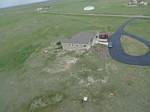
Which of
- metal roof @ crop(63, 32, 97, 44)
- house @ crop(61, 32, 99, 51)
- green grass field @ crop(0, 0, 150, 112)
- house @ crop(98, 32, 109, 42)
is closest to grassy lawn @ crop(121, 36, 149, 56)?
green grass field @ crop(0, 0, 150, 112)

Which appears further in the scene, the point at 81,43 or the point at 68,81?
the point at 81,43

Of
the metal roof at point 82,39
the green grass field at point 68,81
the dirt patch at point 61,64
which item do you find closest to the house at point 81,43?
the metal roof at point 82,39

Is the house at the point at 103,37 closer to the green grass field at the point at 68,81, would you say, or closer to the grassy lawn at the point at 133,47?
the green grass field at the point at 68,81

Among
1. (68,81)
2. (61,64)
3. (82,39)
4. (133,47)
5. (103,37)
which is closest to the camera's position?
(68,81)

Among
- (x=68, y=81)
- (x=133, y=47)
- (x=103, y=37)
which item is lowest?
(x=68, y=81)

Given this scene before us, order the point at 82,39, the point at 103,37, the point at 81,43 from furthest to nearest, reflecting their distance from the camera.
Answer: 1. the point at 103,37
2. the point at 82,39
3. the point at 81,43

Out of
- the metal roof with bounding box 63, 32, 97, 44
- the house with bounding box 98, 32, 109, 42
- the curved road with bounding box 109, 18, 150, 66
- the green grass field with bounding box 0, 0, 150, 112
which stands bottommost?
the green grass field with bounding box 0, 0, 150, 112

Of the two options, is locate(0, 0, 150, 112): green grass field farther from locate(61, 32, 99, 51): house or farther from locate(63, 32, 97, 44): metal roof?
locate(63, 32, 97, 44): metal roof

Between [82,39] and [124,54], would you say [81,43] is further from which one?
[124,54]

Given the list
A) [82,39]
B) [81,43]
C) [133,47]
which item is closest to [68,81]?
[81,43]
